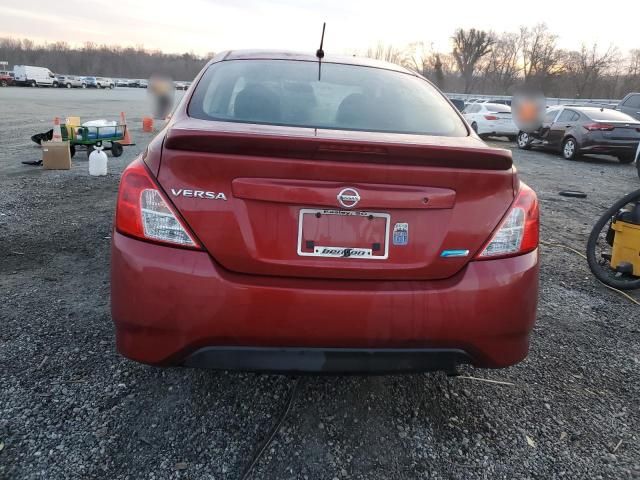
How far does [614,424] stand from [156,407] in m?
2.19

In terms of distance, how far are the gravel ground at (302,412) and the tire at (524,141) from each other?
14.6m

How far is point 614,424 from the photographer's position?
8.00 feet

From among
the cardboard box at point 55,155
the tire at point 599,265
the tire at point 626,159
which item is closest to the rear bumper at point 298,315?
the tire at point 599,265

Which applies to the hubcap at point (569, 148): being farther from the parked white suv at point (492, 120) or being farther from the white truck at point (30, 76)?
the white truck at point (30, 76)

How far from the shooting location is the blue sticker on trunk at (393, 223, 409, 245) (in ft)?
6.19

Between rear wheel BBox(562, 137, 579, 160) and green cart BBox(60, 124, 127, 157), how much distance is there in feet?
39.0

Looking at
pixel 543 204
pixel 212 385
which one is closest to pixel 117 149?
pixel 543 204

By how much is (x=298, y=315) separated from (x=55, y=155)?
8043 mm

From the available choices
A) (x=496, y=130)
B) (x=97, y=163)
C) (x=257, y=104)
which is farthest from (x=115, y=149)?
(x=496, y=130)

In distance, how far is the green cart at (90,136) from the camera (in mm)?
9617

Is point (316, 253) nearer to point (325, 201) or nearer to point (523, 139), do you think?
point (325, 201)

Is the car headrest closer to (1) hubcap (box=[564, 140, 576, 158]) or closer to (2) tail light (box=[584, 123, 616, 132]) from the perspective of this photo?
(2) tail light (box=[584, 123, 616, 132])

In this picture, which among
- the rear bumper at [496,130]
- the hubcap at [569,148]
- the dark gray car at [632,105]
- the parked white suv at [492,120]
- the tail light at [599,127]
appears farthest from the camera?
the rear bumper at [496,130]

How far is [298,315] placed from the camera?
186cm
